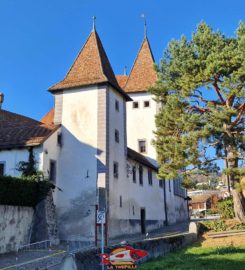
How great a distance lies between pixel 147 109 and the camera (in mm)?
38969

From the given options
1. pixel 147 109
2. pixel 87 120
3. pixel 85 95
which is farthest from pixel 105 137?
pixel 147 109

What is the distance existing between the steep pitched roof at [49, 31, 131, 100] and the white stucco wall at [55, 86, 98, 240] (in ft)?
2.58

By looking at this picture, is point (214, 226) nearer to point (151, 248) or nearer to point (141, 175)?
point (151, 248)

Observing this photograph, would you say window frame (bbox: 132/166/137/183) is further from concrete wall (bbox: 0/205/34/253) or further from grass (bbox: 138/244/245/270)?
grass (bbox: 138/244/245/270)

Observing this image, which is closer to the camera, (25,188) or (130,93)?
(25,188)

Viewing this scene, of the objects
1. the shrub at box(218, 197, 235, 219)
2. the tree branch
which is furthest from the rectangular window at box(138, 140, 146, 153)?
the tree branch

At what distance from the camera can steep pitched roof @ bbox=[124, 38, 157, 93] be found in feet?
131

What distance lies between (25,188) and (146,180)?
51.1 feet

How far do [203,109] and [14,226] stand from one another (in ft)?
45.8

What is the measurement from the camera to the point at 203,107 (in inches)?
984

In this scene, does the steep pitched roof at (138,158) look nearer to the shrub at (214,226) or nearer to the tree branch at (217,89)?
the shrub at (214,226)

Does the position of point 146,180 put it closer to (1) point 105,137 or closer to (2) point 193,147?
(1) point 105,137

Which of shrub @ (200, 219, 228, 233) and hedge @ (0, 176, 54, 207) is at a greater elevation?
hedge @ (0, 176, 54, 207)

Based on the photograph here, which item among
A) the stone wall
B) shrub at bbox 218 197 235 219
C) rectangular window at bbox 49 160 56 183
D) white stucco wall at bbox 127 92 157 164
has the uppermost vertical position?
white stucco wall at bbox 127 92 157 164
